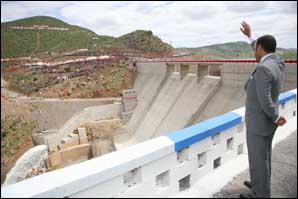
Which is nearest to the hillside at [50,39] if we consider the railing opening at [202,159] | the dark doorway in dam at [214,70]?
the railing opening at [202,159]

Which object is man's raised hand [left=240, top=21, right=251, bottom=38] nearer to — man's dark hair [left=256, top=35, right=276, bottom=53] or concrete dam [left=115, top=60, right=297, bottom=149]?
man's dark hair [left=256, top=35, right=276, bottom=53]

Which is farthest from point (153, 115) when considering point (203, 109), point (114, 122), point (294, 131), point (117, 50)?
point (117, 50)

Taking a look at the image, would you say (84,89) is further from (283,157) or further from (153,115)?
(153,115)

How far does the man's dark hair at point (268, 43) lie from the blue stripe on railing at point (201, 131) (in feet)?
2.22

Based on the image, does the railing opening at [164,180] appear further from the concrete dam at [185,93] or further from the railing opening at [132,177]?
the concrete dam at [185,93]

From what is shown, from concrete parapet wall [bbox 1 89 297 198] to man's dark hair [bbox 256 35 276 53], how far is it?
680 mm

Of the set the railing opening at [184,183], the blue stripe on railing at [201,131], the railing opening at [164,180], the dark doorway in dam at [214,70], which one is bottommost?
the railing opening at [184,183]

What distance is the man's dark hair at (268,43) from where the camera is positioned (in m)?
1.39

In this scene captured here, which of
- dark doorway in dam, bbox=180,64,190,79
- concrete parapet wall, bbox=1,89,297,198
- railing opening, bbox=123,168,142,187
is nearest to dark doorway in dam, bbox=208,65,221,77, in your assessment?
dark doorway in dam, bbox=180,64,190,79

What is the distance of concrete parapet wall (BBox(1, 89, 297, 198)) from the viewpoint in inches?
42.7

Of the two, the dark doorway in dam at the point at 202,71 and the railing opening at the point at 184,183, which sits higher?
the dark doorway in dam at the point at 202,71

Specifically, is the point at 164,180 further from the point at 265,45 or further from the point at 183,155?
the point at 265,45

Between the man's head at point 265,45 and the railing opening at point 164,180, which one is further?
the railing opening at point 164,180

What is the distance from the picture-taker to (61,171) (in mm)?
1162
